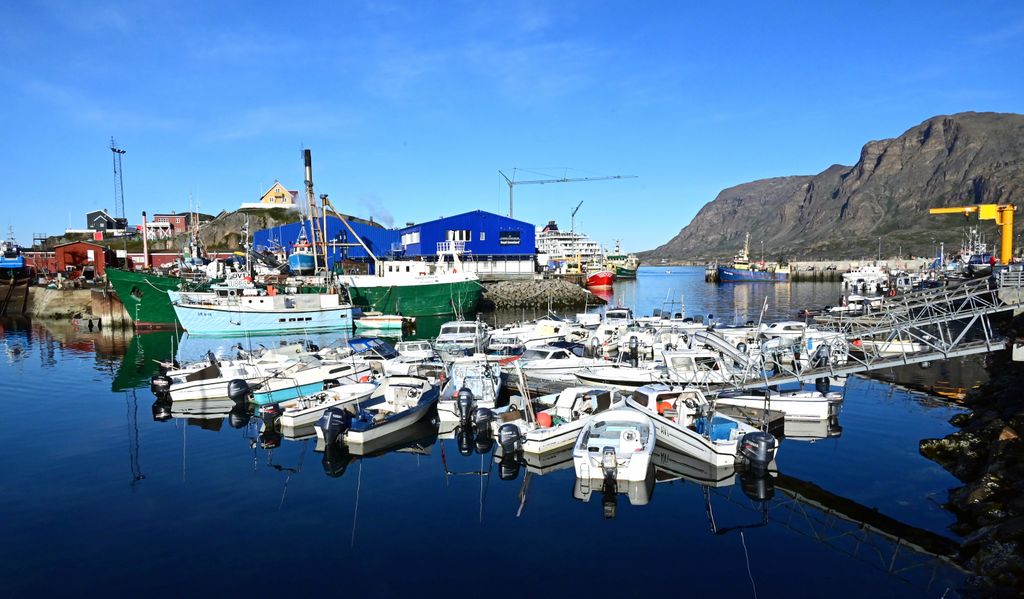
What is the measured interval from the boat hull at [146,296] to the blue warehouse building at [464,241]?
30494mm

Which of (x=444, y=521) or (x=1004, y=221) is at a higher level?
(x=1004, y=221)

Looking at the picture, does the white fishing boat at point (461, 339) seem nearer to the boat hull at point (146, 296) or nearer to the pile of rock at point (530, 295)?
the boat hull at point (146, 296)

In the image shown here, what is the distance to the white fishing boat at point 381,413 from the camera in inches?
893

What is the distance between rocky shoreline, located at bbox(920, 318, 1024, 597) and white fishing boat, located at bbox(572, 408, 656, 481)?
771cm

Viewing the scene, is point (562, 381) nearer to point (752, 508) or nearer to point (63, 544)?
point (752, 508)

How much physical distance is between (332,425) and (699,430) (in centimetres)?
1314

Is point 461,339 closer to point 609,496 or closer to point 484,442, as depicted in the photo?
point 484,442

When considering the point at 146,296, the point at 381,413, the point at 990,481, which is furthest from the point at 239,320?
the point at 990,481

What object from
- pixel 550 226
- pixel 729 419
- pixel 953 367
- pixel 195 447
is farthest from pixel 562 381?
pixel 550 226

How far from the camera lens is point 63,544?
613 inches

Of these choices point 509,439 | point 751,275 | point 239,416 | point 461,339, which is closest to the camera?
point 509,439

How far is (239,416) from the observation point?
1120 inches

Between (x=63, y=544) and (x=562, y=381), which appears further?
(x=562, y=381)

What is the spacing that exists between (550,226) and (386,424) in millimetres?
151596
